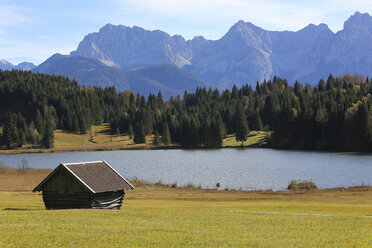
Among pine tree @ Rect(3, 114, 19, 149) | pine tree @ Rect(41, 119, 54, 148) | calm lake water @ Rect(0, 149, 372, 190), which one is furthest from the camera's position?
pine tree @ Rect(41, 119, 54, 148)

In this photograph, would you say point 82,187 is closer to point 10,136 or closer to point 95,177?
point 95,177

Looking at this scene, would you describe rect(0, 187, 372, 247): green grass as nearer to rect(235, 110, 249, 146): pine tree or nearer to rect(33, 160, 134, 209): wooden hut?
rect(33, 160, 134, 209): wooden hut

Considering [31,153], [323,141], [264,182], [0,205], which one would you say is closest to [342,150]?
[323,141]

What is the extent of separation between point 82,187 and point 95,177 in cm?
182

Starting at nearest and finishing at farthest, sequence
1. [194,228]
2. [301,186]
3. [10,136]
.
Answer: [194,228] < [301,186] < [10,136]

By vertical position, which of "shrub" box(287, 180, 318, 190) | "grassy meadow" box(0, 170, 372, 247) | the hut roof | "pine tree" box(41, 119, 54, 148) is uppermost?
"pine tree" box(41, 119, 54, 148)

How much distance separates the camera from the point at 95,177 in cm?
4153

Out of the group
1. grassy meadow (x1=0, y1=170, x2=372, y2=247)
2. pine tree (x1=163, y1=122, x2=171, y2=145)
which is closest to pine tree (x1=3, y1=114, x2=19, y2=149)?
pine tree (x1=163, y1=122, x2=171, y2=145)

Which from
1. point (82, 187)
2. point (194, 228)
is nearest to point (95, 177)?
point (82, 187)

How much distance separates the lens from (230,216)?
36531mm

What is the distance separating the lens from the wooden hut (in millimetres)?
40209

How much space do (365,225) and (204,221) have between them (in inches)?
448

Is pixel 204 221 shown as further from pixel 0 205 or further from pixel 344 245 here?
pixel 0 205

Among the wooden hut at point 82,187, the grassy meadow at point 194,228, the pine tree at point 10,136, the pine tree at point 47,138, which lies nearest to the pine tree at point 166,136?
the pine tree at point 47,138
